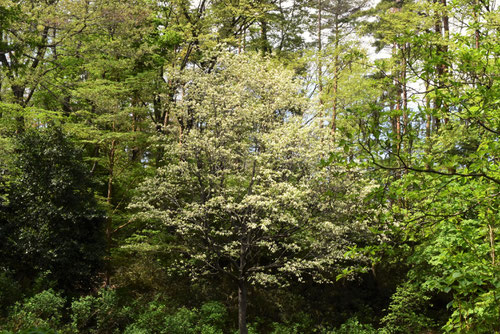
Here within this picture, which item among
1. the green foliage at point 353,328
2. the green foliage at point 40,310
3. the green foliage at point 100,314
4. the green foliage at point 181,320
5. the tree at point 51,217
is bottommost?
the green foliage at point 353,328

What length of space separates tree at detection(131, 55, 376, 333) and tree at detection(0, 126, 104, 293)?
1.85 metres

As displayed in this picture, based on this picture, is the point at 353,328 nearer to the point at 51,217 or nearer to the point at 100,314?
the point at 100,314

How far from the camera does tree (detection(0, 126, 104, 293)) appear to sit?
33.5ft

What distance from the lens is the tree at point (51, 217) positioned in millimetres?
10203

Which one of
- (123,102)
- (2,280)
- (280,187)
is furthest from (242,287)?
(123,102)

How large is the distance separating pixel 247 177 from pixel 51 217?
608 centimetres

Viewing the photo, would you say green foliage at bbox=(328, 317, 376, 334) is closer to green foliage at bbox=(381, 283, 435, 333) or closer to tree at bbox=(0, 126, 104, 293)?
green foliage at bbox=(381, 283, 435, 333)

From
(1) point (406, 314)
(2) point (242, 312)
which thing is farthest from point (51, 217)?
(1) point (406, 314)

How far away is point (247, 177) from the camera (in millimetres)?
11742

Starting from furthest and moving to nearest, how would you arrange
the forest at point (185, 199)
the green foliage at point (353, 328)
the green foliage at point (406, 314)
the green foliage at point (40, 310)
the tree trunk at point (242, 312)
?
the green foliage at point (353, 328) < the green foliage at point (406, 314) < the tree trunk at point (242, 312) < the forest at point (185, 199) < the green foliage at point (40, 310)

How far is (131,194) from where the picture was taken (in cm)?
1353

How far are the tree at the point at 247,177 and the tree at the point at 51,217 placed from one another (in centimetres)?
185

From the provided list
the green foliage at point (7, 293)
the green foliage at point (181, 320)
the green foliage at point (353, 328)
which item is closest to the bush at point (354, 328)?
the green foliage at point (353, 328)

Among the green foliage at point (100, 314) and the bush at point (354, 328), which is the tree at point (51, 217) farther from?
the bush at point (354, 328)
